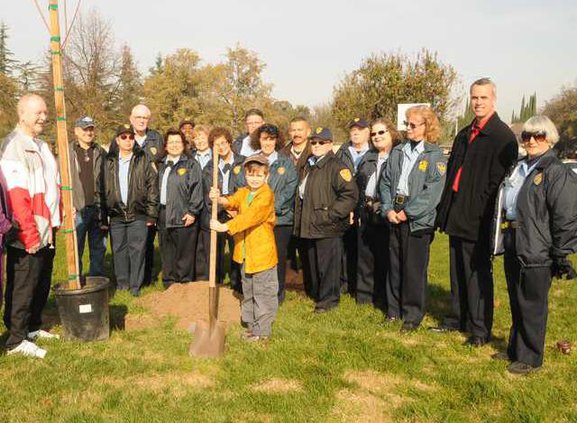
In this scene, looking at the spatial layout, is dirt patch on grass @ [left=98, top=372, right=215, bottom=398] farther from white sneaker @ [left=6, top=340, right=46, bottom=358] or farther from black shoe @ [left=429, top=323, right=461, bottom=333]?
black shoe @ [left=429, top=323, right=461, bottom=333]

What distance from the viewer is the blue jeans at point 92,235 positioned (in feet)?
23.4

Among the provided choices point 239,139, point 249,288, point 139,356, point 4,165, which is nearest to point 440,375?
point 249,288

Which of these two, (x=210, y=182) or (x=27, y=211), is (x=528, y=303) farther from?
(x=27, y=211)

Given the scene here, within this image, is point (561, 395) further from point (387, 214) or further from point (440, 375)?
point (387, 214)

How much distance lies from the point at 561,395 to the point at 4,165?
17.5ft

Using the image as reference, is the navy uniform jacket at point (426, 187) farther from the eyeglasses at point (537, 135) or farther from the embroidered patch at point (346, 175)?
the eyeglasses at point (537, 135)

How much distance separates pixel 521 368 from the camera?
15.2 feet

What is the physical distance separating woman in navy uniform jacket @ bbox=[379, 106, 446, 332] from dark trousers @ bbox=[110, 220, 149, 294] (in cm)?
350

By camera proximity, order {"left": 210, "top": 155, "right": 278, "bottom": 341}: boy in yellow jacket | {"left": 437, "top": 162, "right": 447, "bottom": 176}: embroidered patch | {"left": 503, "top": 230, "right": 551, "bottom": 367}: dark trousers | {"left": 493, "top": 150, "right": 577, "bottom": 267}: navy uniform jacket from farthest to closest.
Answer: {"left": 437, "top": 162, "right": 447, "bottom": 176}: embroidered patch
{"left": 210, "top": 155, "right": 278, "bottom": 341}: boy in yellow jacket
{"left": 503, "top": 230, "right": 551, "bottom": 367}: dark trousers
{"left": 493, "top": 150, "right": 577, "bottom": 267}: navy uniform jacket

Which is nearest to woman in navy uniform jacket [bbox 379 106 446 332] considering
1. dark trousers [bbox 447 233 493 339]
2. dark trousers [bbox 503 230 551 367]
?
dark trousers [bbox 447 233 493 339]

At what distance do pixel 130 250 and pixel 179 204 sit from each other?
998 mm

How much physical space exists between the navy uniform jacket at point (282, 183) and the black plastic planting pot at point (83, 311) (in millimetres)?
2226

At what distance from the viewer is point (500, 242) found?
15.6ft

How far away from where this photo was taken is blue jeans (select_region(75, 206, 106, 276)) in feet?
23.4
